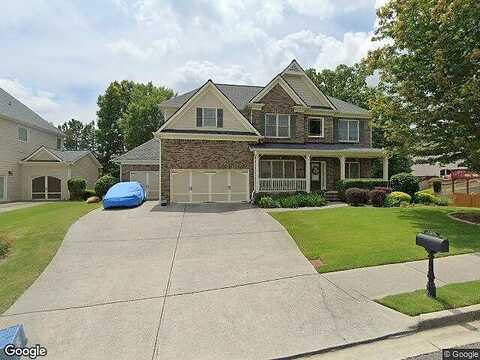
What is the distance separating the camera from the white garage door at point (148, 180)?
2636 centimetres

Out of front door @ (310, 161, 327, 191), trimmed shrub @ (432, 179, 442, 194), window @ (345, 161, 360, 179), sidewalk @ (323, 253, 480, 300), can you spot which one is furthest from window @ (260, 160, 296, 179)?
trimmed shrub @ (432, 179, 442, 194)

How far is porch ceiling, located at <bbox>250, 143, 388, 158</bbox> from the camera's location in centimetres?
2120

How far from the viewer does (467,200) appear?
22.0 metres

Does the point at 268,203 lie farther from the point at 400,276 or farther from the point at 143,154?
the point at 143,154

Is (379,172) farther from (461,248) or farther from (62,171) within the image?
(62,171)

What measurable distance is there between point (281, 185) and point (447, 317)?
16.9 meters

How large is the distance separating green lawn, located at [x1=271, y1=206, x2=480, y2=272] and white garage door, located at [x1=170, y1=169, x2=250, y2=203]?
583cm

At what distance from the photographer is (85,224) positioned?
13.7 m

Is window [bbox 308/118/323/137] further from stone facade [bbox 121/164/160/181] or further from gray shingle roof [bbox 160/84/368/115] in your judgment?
stone facade [bbox 121/164/160/181]

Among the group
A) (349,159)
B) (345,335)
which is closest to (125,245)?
(345,335)

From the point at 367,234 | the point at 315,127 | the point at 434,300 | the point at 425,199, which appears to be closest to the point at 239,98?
the point at 315,127

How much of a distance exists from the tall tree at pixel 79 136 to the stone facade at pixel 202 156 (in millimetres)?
52860

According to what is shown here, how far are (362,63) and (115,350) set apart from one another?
1623 cm

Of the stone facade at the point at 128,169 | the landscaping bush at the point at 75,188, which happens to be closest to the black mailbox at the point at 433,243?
the stone facade at the point at 128,169
